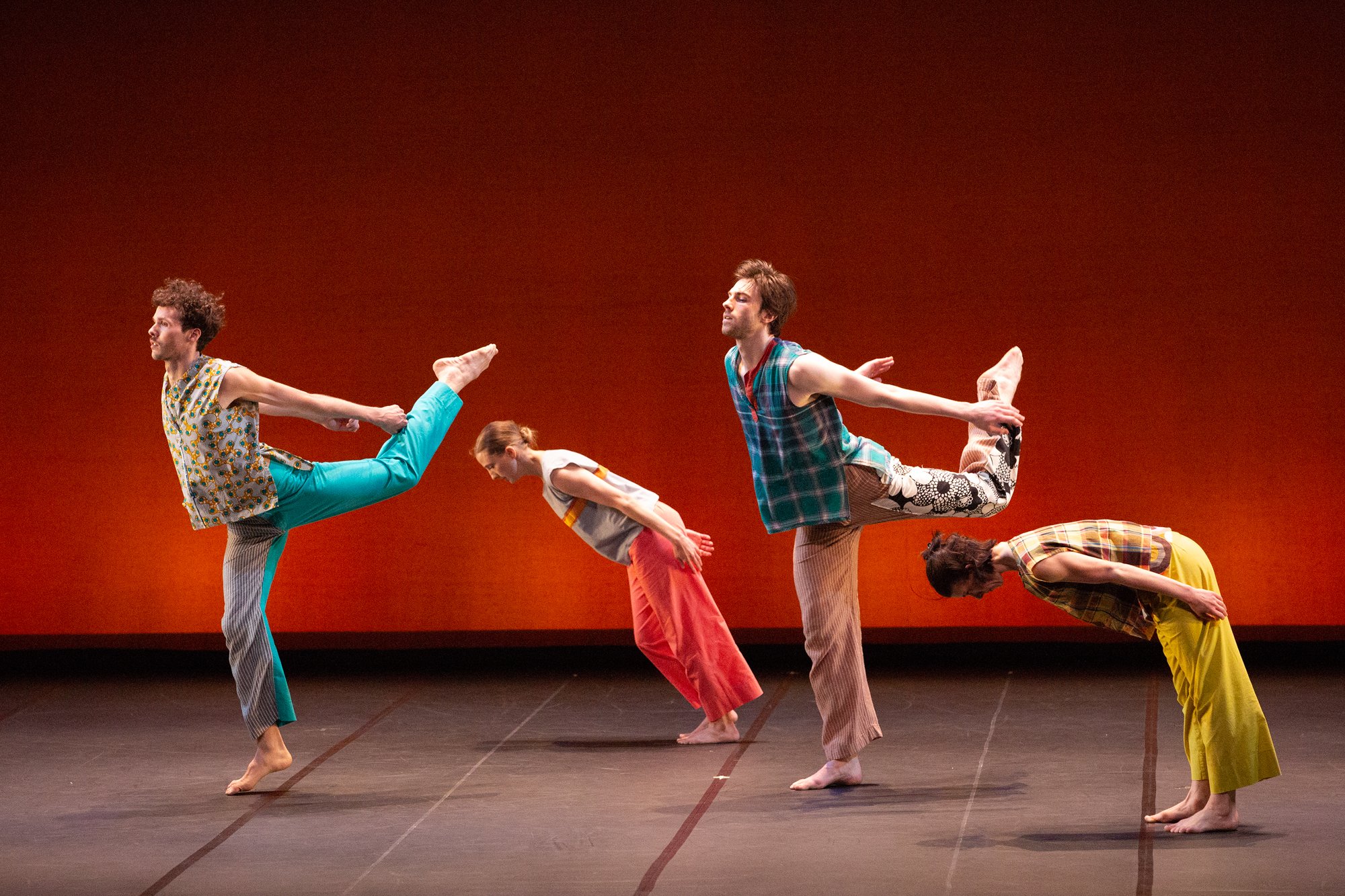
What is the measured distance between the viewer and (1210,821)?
3398 millimetres

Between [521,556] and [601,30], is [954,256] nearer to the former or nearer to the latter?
[601,30]

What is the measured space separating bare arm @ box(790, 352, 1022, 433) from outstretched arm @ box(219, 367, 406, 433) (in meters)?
1.10

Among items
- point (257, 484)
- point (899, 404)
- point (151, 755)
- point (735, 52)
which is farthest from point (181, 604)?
point (899, 404)

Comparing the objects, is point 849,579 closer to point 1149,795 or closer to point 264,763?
point 1149,795

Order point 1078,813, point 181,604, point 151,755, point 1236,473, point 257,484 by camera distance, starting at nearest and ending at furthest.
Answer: point 1078,813
point 257,484
point 151,755
point 1236,473
point 181,604

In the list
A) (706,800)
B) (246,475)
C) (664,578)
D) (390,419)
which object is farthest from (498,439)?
(706,800)

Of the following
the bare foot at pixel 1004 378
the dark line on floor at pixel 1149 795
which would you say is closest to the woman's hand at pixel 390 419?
the bare foot at pixel 1004 378

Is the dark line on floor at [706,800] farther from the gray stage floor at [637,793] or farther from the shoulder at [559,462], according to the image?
the shoulder at [559,462]

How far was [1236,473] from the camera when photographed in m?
6.08

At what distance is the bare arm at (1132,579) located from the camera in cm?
330

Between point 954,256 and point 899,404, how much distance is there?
2.62m

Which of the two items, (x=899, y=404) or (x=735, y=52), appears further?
(x=735, y=52)

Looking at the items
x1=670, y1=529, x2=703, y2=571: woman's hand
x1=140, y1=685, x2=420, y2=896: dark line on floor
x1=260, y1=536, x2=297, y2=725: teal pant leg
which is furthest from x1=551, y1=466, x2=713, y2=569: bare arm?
x1=140, y1=685, x2=420, y2=896: dark line on floor

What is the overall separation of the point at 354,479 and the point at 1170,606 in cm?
210
